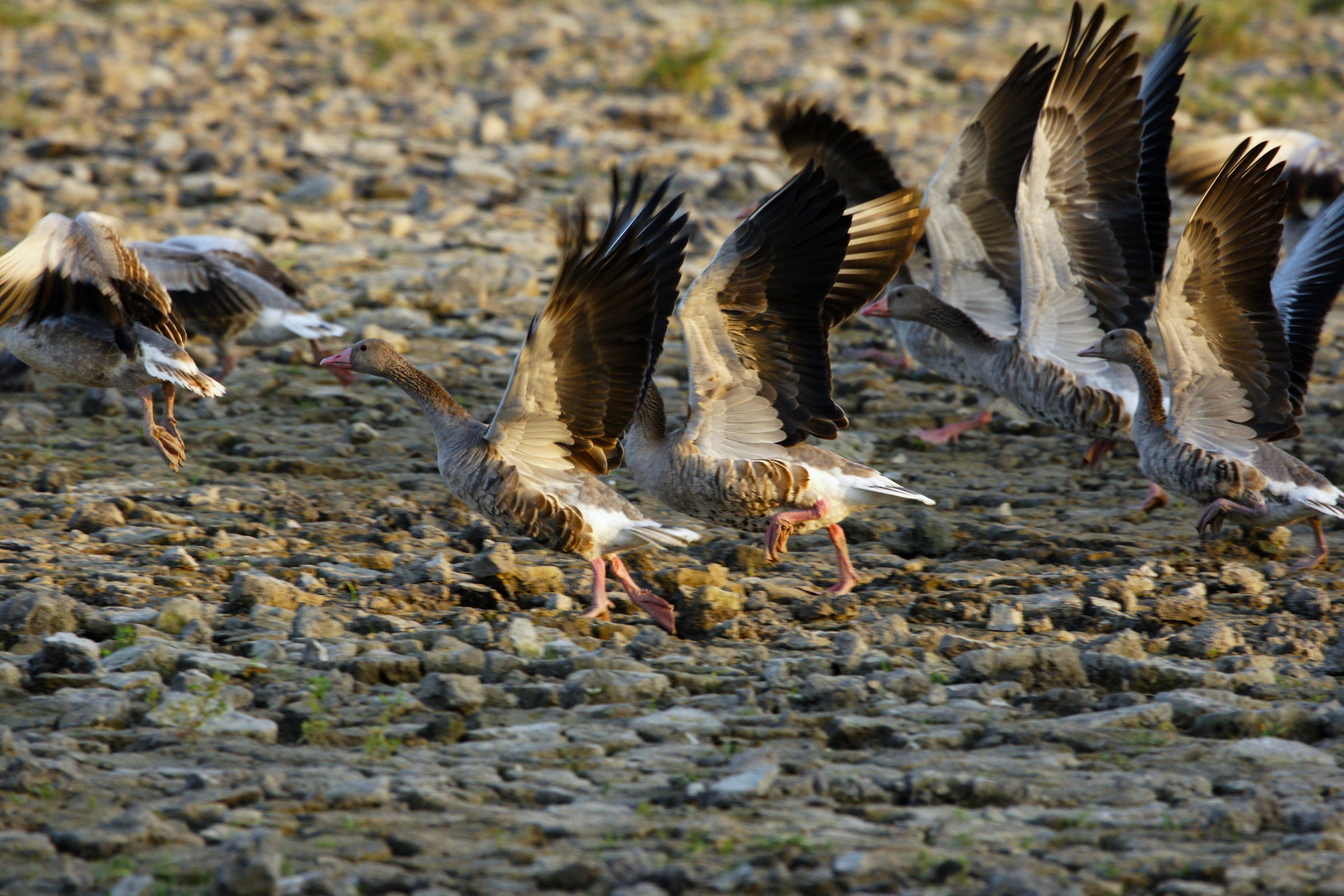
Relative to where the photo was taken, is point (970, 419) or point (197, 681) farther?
point (970, 419)

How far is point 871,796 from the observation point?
4000 millimetres

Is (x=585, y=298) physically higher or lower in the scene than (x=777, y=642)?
higher

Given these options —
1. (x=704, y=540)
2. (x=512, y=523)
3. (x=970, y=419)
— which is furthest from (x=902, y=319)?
(x=512, y=523)

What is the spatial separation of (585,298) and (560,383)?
0.41 metres

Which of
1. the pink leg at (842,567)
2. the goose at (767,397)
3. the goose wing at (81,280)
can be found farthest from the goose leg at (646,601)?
the goose wing at (81,280)

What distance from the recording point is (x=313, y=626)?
5.16 m

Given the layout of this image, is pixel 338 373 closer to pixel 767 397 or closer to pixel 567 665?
pixel 767 397

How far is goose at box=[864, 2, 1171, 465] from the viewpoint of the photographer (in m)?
7.55

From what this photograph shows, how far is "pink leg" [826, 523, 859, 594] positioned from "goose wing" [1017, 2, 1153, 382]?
2.29 meters

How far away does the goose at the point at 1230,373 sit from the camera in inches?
254

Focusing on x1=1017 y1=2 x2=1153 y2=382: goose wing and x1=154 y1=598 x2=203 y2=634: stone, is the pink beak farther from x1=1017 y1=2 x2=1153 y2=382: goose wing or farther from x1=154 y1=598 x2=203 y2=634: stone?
x1=154 y1=598 x2=203 y2=634: stone

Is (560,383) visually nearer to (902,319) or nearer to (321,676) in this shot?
(321,676)

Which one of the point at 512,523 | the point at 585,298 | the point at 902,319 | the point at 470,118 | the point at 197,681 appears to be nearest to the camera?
the point at 197,681

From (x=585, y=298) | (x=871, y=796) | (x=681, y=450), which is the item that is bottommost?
(x=871, y=796)
